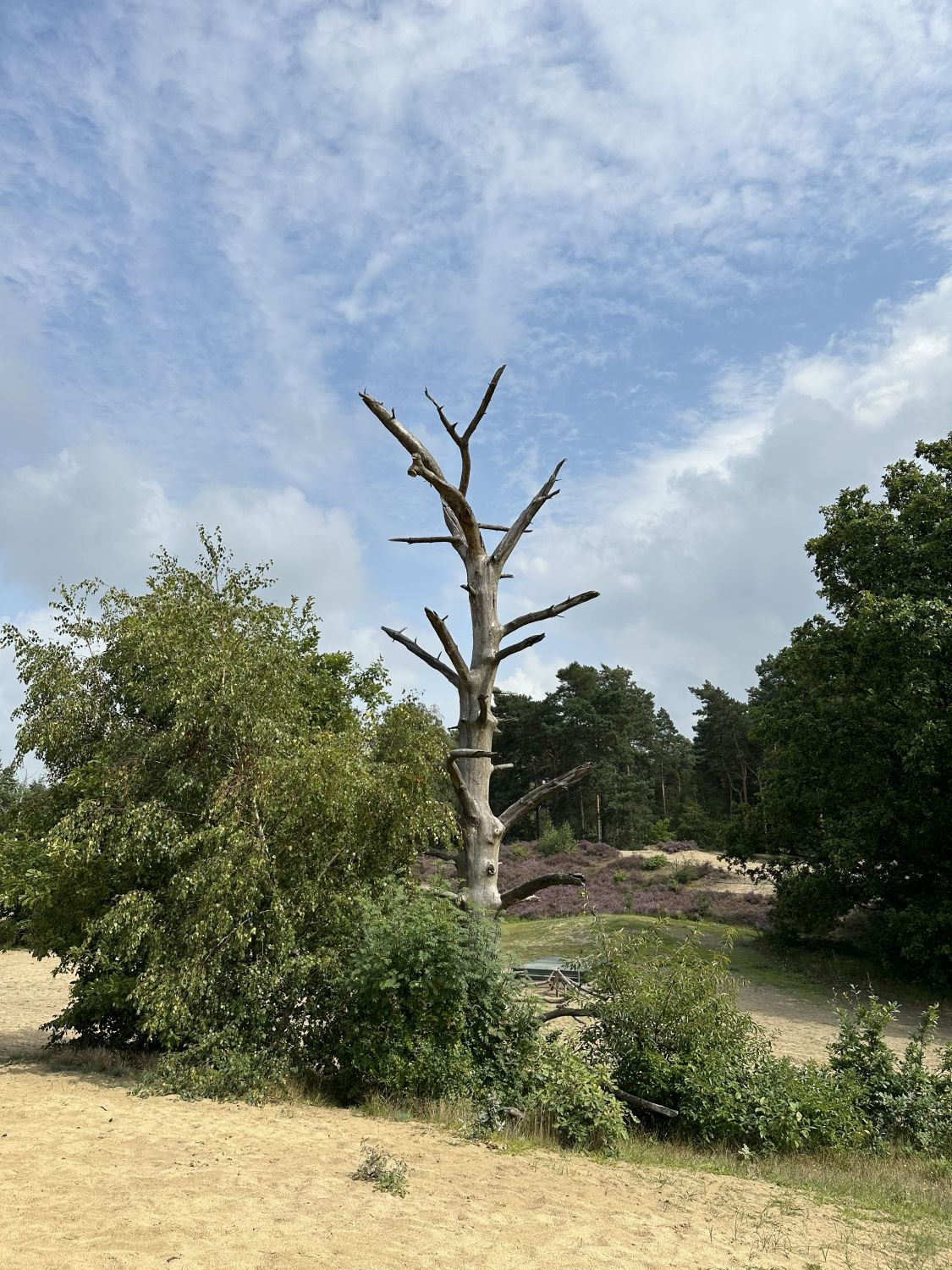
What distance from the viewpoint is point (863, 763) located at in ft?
72.8

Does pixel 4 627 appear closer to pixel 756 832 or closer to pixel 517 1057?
pixel 517 1057

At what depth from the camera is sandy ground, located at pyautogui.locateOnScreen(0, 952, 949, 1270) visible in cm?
548

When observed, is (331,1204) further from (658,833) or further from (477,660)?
(658,833)

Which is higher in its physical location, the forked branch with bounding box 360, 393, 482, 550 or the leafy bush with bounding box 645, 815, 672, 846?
the forked branch with bounding box 360, 393, 482, 550

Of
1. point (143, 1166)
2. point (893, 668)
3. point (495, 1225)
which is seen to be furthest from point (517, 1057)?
point (893, 668)

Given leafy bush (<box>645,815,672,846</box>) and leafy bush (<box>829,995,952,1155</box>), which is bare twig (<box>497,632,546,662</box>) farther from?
leafy bush (<box>645,815,672,846</box>)

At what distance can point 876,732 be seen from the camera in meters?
22.1

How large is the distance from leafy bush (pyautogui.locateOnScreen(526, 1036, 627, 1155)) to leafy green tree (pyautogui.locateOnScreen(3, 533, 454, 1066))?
2760 mm

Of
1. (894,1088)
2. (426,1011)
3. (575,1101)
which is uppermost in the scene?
(426,1011)

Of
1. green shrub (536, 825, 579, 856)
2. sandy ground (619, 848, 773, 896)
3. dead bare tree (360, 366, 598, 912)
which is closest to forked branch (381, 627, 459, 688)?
dead bare tree (360, 366, 598, 912)

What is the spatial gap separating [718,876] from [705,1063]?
28.4 metres

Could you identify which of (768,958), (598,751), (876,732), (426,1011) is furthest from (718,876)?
(426,1011)

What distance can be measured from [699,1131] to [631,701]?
48.4 meters

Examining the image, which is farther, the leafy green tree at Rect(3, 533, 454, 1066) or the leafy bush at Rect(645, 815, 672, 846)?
the leafy bush at Rect(645, 815, 672, 846)
